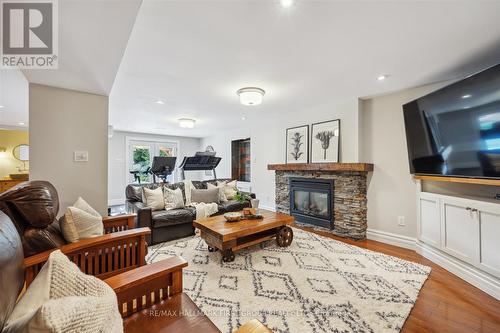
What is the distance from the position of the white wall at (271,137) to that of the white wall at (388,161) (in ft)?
0.60

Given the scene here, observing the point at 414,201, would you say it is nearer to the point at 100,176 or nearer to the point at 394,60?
the point at 394,60

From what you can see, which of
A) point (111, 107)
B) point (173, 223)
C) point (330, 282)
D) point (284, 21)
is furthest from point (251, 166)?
point (284, 21)

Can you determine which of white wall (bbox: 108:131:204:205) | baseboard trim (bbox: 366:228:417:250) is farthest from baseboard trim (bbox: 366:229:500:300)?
white wall (bbox: 108:131:204:205)

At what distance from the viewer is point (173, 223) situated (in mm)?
3156

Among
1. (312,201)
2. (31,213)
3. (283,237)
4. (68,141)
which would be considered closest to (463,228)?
(283,237)

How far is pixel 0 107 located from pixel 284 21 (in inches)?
204

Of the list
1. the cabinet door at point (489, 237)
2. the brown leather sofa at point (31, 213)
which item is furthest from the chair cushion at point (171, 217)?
the cabinet door at point (489, 237)

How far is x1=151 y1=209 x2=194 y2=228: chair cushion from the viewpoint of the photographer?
120 inches

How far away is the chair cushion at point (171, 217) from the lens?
3043 millimetres

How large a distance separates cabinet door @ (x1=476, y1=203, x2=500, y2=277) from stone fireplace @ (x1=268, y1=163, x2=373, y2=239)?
4.44 ft

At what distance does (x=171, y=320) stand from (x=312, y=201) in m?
3.34

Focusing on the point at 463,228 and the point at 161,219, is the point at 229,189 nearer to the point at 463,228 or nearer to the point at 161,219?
the point at 161,219

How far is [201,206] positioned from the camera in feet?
11.8

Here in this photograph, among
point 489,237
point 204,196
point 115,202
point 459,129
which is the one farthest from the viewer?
point 115,202
